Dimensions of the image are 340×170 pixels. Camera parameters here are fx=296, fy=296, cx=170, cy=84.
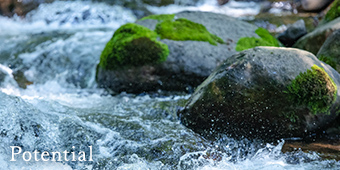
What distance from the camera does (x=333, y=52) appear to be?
5398mm

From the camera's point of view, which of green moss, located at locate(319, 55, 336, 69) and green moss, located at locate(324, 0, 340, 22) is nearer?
green moss, located at locate(319, 55, 336, 69)

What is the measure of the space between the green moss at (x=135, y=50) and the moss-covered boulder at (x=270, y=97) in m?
2.45

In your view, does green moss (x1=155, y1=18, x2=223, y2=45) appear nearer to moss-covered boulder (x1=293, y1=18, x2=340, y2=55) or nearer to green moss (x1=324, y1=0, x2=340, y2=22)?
moss-covered boulder (x1=293, y1=18, x2=340, y2=55)

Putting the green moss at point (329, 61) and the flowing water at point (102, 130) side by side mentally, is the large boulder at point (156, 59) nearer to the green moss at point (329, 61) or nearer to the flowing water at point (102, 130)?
the flowing water at point (102, 130)

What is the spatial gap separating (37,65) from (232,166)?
707cm

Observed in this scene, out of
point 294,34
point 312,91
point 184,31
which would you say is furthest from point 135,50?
point 294,34

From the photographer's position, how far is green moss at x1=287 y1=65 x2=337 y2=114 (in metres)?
4.31

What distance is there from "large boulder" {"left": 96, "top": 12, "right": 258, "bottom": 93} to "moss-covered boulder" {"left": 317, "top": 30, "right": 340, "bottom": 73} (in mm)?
2218

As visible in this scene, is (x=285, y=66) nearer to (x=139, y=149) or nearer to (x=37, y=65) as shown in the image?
(x=139, y=149)

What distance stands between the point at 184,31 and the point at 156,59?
4.05 feet

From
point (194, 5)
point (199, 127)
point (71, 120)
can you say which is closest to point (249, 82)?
point (199, 127)

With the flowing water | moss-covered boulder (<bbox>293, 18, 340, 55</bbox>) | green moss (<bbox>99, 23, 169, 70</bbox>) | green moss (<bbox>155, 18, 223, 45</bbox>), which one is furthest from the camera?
green moss (<bbox>155, 18, 223, 45</bbox>)

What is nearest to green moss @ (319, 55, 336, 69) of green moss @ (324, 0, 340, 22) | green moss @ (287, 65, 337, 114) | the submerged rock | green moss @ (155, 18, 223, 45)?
green moss @ (287, 65, 337, 114)

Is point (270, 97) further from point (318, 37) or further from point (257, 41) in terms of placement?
point (257, 41)
